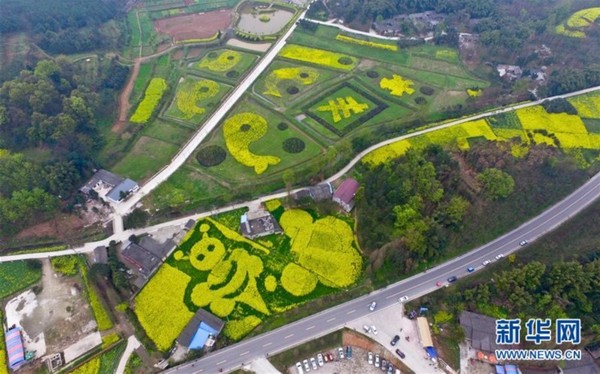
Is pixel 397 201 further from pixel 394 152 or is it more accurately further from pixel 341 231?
pixel 394 152

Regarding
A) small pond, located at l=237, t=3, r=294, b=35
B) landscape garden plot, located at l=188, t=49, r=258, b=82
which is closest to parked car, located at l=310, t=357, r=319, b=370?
landscape garden plot, located at l=188, t=49, r=258, b=82

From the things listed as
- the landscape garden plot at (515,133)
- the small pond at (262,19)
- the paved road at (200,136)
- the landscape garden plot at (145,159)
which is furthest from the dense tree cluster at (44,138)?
the landscape garden plot at (515,133)

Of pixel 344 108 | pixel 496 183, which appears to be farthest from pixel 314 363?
pixel 344 108

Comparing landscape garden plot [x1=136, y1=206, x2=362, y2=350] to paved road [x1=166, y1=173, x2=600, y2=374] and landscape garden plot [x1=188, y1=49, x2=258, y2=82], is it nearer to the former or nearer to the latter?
paved road [x1=166, y1=173, x2=600, y2=374]

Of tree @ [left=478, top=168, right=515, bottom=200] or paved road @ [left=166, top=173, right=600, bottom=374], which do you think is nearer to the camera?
paved road @ [left=166, top=173, right=600, bottom=374]

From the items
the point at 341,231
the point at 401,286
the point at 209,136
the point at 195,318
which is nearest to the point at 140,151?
the point at 209,136

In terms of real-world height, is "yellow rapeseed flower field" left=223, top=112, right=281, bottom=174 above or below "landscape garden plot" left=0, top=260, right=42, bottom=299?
above
